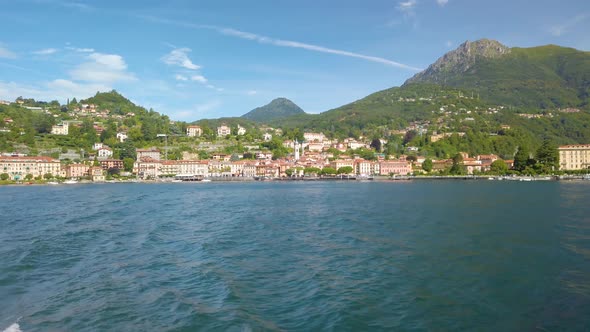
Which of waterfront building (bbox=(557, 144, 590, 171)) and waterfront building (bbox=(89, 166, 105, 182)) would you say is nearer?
waterfront building (bbox=(89, 166, 105, 182))

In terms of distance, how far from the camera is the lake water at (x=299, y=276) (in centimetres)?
712

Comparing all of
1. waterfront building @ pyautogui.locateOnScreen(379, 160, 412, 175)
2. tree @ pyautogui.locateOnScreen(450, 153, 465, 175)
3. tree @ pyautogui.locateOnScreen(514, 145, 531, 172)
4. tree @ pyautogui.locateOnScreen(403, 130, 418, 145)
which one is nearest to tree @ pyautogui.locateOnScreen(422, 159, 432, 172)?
waterfront building @ pyautogui.locateOnScreen(379, 160, 412, 175)

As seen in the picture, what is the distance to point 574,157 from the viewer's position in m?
74.9

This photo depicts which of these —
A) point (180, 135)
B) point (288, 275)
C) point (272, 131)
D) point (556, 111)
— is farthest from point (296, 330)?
point (556, 111)

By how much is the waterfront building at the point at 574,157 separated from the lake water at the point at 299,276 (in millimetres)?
65719

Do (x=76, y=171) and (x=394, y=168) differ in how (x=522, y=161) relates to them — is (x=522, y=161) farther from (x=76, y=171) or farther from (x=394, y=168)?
(x=76, y=171)

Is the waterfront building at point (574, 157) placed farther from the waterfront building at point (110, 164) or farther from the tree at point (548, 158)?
the waterfront building at point (110, 164)

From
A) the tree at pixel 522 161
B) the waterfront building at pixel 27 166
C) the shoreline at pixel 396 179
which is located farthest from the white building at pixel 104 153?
the tree at pixel 522 161

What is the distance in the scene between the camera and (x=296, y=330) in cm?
669

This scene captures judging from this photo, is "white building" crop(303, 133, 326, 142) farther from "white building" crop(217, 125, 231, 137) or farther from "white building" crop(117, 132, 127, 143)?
"white building" crop(117, 132, 127, 143)

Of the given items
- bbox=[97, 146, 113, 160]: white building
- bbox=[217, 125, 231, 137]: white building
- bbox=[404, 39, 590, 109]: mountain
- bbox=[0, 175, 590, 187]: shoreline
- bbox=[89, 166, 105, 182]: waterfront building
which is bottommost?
bbox=[0, 175, 590, 187]: shoreline

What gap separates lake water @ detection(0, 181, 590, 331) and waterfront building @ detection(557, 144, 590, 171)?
216ft

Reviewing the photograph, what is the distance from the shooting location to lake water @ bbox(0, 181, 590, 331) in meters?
7.12

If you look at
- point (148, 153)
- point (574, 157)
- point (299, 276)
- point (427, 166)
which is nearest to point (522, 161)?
point (574, 157)
